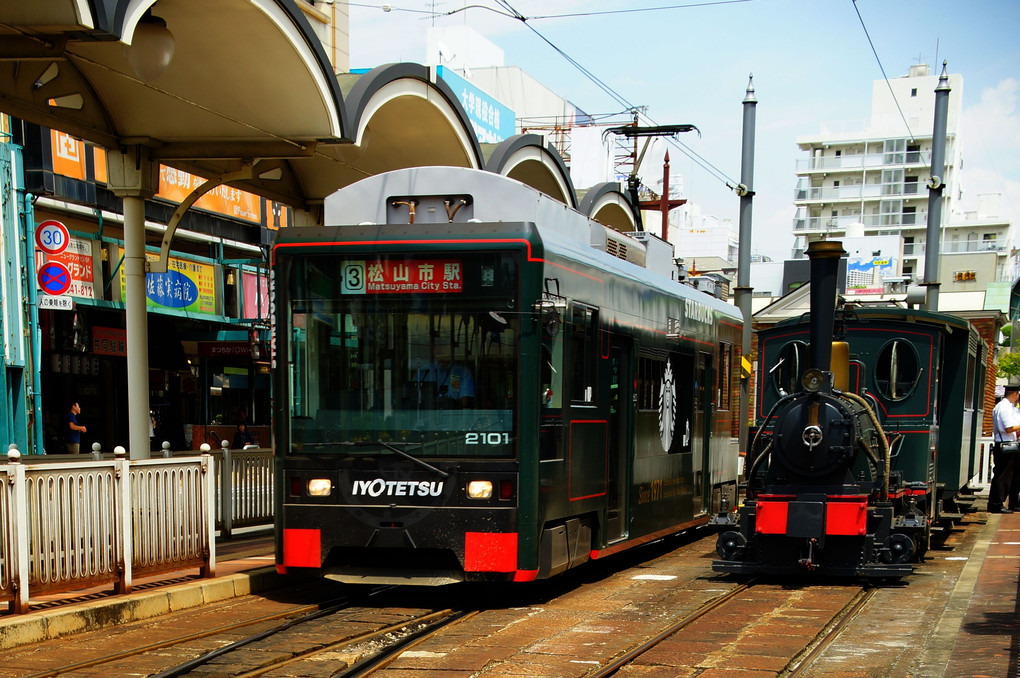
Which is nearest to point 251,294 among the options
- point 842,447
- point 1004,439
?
point 1004,439

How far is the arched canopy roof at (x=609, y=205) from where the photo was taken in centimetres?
2288

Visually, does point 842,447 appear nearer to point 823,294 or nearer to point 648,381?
point 823,294

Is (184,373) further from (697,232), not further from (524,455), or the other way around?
(697,232)

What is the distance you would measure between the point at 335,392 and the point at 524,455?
5.36 feet

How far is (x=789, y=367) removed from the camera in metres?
12.7

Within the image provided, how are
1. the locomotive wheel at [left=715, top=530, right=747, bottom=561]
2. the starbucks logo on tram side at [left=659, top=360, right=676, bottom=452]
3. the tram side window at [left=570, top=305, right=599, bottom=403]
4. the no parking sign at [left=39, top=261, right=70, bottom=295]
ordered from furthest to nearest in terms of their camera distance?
the no parking sign at [left=39, top=261, right=70, bottom=295]
the starbucks logo on tram side at [left=659, top=360, right=676, bottom=452]
the locomotive wheel at [left=715, top=530, right=747, bottom=561]
the tram side window at [left=570, top=305, right=599, bottom=403]

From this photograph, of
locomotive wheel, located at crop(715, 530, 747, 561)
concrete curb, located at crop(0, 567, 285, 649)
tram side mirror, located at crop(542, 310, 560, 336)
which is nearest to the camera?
concrete curb, located at crop(0, 567, 285, 649)

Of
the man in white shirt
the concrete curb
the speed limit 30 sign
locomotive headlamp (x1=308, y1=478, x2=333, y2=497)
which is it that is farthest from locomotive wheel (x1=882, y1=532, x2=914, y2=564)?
the speed limit 30 sign

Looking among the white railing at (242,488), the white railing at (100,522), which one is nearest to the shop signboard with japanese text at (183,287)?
the white railing at (242,488)

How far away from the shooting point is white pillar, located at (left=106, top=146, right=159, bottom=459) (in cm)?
1288

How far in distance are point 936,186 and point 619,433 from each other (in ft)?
49.5

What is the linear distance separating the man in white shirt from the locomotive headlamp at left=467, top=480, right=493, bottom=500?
1061 centimetres

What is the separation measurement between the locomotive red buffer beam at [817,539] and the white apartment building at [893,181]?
251 ft

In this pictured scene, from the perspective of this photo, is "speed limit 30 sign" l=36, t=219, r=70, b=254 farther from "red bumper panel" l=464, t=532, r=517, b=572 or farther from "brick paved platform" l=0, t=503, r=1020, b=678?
"red bumper panel" l=464, t=532, r=517, b=572
